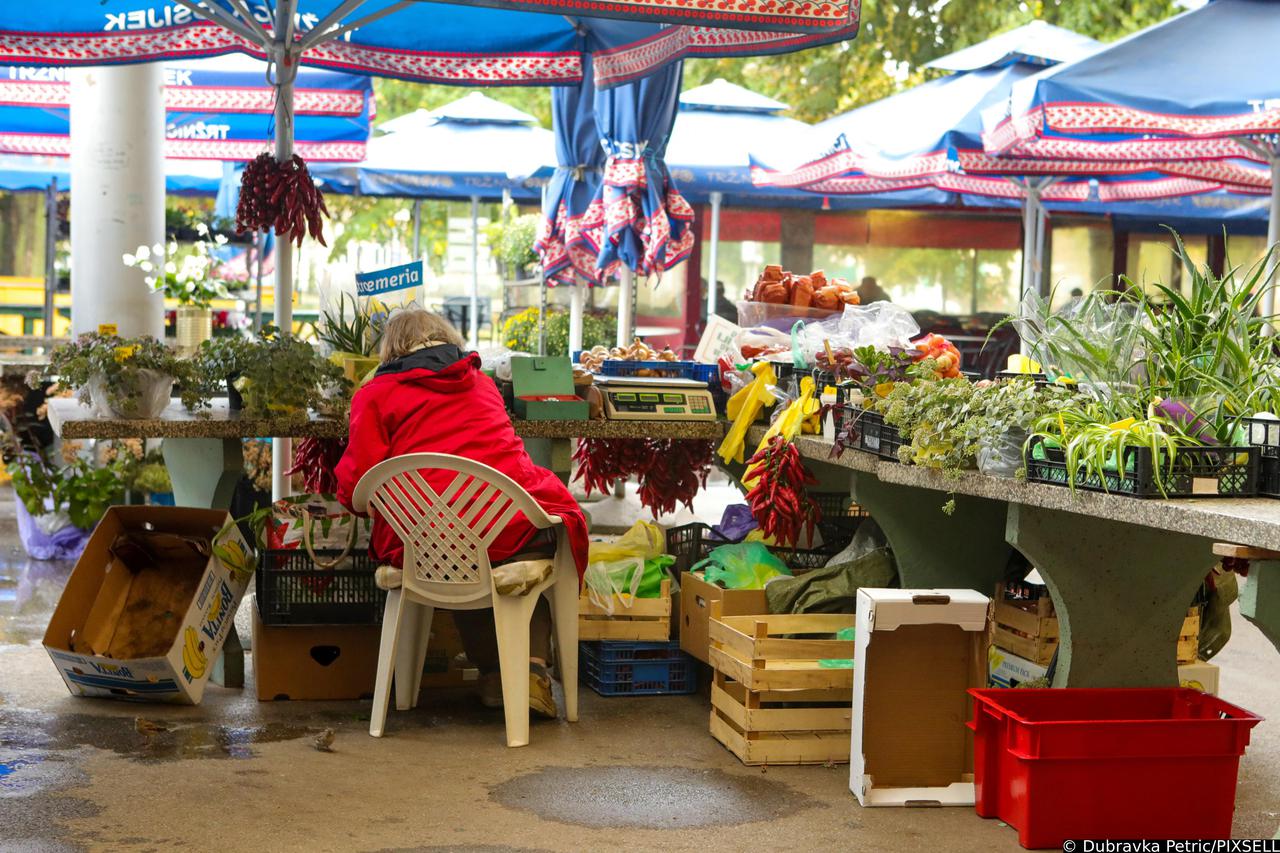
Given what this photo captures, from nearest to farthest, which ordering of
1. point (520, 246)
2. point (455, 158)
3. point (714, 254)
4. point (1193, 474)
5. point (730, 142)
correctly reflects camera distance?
point (1193, 474)
point (730, 142)
point (455, 158)
point (520, 246)
point (714, 254)

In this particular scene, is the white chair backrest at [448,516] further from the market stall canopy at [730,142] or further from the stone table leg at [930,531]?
the market stall canopy at [730,142]

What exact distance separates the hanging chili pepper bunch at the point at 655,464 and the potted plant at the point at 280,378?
1388 mm


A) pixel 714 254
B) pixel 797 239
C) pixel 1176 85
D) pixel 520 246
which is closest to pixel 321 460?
pixel 1176 85

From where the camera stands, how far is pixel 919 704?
14.5ft

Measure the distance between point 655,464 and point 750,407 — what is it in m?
0.77

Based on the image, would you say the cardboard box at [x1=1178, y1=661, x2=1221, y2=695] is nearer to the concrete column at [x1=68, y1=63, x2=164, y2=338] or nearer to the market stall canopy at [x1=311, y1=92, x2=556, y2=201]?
the concrete column at [x1=68, y1=63, x2=164, y2=338]

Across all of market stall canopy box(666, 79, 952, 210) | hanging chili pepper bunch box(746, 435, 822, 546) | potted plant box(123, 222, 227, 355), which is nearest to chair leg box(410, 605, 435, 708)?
hanging chili pepper bunch box(746, 435, 822, 546)

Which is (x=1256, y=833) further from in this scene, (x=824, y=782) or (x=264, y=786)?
(x=264, y=786)

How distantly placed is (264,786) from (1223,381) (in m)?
2.86

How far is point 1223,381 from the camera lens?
3910mm

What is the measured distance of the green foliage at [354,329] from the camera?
5.86 metres

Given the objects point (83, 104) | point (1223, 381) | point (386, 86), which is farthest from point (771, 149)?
point (386, 86)

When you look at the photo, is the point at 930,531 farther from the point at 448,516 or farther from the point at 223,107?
the point at 223,107

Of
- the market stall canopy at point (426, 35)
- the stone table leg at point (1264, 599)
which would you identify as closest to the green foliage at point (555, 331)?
the market stall canopy at point (426, 35)
